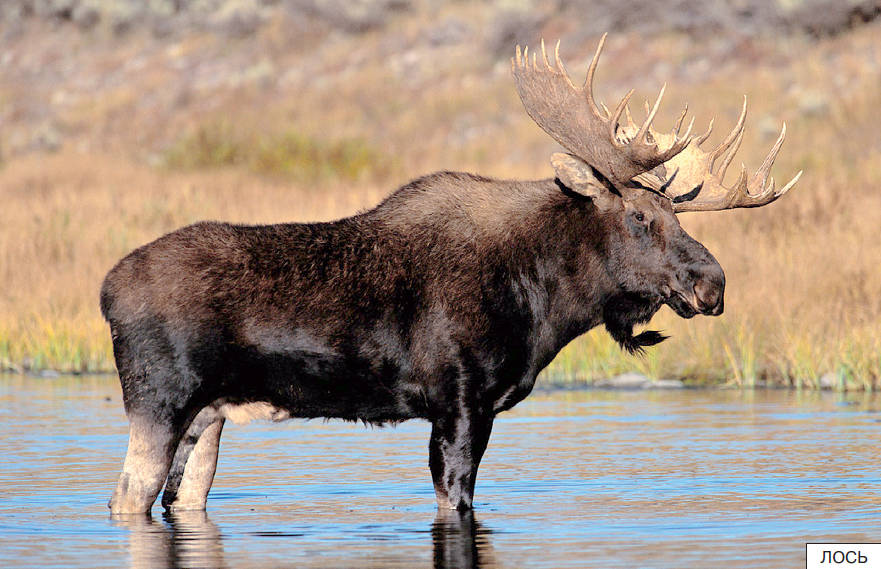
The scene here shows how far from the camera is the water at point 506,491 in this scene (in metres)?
7.73

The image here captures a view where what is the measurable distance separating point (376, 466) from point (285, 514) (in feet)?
5.68

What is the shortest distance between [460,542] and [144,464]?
1.65 metres

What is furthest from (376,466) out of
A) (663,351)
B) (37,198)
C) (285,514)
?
(37,198)

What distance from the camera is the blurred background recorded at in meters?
15.3

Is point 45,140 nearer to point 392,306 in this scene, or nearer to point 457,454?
point 392,306

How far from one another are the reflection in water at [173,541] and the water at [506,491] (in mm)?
15

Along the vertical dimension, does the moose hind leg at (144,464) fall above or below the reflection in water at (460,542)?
above

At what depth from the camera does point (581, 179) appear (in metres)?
9.16

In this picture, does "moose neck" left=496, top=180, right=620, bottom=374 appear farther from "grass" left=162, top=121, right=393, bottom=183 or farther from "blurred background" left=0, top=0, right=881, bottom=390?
"grass" left=162, top=121, right=393, bottom=183

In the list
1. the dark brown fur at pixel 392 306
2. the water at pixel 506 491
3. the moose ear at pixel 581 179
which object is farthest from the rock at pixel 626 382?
the moose ear at pixel 581 179

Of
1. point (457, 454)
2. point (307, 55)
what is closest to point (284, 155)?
point (307, 55)

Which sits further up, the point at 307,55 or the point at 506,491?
the point at 307,55

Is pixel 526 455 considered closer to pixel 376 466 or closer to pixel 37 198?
pixel 376 466

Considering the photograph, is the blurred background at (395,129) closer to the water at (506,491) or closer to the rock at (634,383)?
the rock at (634,383)
